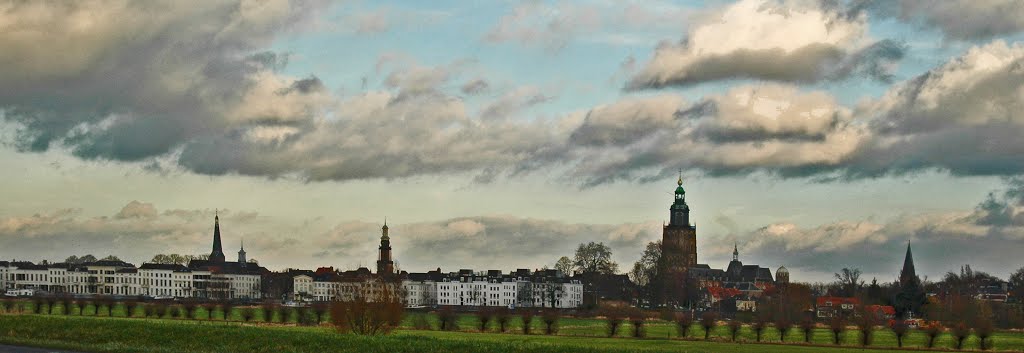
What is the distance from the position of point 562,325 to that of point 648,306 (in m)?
77.8

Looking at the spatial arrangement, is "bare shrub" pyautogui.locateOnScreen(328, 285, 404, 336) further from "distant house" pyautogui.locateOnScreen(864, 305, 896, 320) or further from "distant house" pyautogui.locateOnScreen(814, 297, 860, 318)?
"distant house" pyautogui.locateOnScreen(814, 297, 860, 318)

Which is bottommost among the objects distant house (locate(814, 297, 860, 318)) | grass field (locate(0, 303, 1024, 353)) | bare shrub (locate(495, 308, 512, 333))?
distant house (locate(814, 297, 860, 318))

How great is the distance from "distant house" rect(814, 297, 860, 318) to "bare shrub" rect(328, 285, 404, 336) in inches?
4411

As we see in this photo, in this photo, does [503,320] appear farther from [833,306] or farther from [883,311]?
[833,306]

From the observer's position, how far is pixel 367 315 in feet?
224

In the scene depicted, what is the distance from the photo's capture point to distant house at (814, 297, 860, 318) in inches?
6872

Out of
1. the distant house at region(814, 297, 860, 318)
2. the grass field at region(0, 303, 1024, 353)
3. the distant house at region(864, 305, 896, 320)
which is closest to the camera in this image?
the grass field at region(0, 303, 1024, 353)

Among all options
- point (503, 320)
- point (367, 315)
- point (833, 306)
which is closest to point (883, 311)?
point (833, 306)

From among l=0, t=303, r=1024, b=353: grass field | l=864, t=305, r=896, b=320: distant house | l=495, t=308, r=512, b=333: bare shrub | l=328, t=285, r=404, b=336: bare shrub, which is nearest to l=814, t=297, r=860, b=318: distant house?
l=864, t=305, r=896, b=320: distant house

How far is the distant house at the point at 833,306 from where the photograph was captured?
→ 175m

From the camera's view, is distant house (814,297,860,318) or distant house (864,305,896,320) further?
distant house (814,297,860,318)

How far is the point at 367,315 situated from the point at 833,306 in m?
135

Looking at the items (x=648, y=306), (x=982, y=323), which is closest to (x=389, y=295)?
(x=982, y=323)

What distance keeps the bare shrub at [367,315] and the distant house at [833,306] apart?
4411 inches
